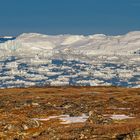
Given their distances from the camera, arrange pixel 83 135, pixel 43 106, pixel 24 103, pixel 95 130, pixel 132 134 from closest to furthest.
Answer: pixel 132 134, pixel 83 135, pixel 95 130, pixel 43 106, pixel 24 103

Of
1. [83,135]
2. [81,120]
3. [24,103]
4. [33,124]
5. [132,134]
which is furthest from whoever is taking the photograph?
[24,103]

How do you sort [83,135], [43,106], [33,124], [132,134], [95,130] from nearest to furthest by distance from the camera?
[132,134] < [83,135] < [95,130] < [33,124] < [43,106]

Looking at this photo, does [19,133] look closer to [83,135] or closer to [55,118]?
[83,135]

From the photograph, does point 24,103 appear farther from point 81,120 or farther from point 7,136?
point 7,136

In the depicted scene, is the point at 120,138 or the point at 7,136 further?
the point at 7,136

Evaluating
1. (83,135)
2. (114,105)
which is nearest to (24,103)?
(114,105)

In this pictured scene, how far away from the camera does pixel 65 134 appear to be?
6812 cm

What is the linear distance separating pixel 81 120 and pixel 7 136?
2029cm

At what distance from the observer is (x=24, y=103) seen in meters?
128

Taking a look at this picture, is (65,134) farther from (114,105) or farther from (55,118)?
(114,105)

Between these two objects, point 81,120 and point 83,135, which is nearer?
point 83,135

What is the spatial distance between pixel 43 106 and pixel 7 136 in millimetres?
49687

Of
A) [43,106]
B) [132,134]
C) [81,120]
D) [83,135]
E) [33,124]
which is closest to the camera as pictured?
[132,134]

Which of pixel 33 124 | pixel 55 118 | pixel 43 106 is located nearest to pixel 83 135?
pixel 33 124
